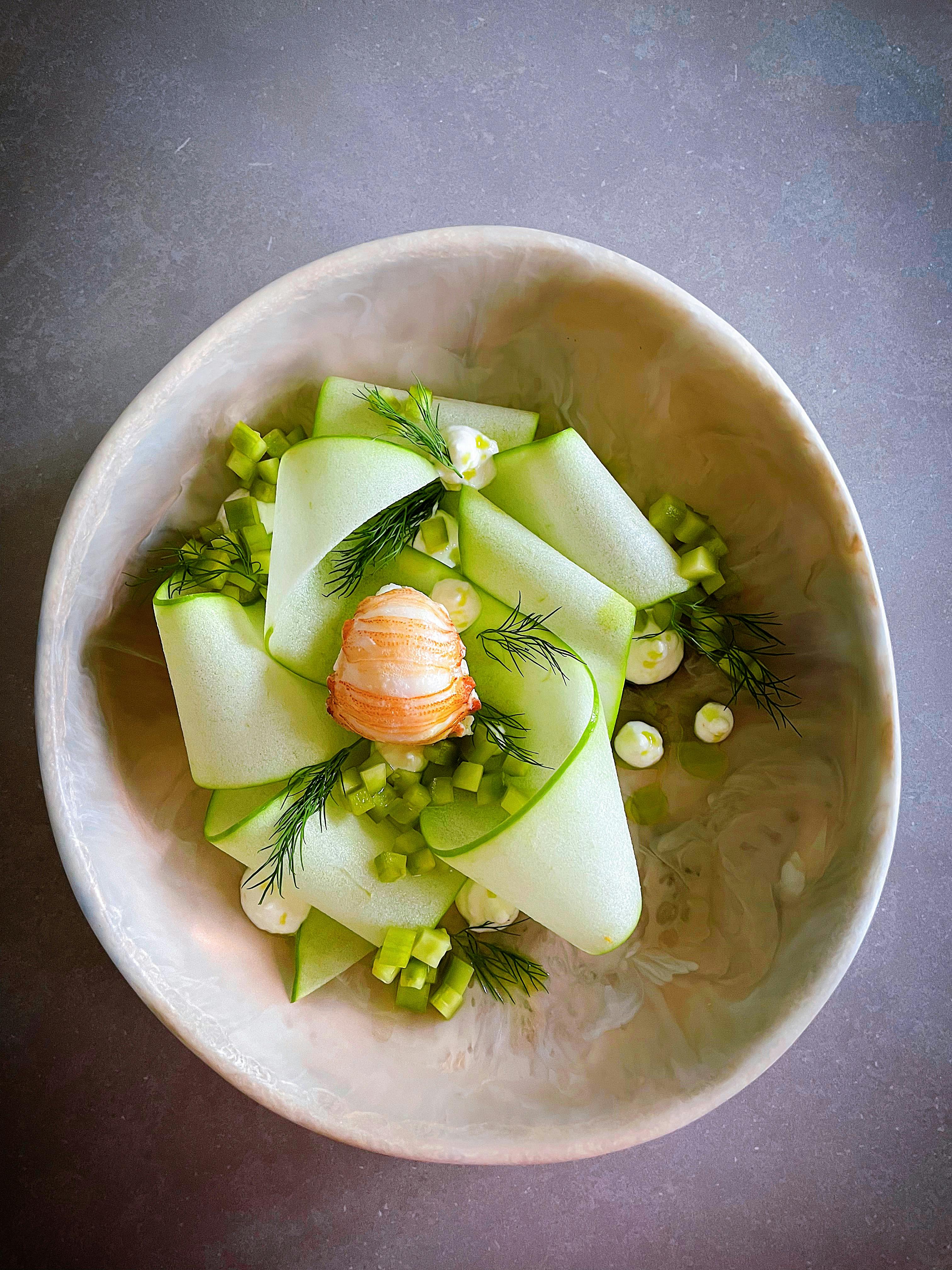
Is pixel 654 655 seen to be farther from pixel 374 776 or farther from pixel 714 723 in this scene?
pixel 374 776

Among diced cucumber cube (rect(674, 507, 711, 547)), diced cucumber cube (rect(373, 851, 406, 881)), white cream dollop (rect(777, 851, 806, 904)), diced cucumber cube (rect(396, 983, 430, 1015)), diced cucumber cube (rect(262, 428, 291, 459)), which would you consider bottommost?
diced cucumber cube (rect(396, 983, 430, 1015))

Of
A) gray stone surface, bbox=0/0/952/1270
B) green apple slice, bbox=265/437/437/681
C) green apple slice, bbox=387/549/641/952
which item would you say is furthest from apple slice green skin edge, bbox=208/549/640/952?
gray stone surface, bbox=0/0/952/1270

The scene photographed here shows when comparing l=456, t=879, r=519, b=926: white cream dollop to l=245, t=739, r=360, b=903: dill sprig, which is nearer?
l=245, t=739, r=360, b=903: dill sprig

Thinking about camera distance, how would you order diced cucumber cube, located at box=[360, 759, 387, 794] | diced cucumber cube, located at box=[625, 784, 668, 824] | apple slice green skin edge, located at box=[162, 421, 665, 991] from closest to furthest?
1. apple slice green skin edge, located at box=[162, 421, 665, 991]
2. diced cucumber cube, located at box=[360, 759, 387, 794]
3. diced cucumber cube, located at box=[625, 784, 668, 824]

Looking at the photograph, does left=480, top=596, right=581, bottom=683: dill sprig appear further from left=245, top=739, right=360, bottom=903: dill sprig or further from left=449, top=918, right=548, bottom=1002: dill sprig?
left=449, top=918, right=548, bottom=1002: dill sprig

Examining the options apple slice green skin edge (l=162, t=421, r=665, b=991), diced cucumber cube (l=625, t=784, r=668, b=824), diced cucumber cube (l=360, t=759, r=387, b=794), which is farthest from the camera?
diced cucumber cube (l=625, t=784, r=668, b=824)

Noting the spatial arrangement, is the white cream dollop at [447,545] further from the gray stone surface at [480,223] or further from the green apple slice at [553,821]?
the gray stone surface at [480,223]

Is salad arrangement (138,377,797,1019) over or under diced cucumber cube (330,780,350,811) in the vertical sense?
over

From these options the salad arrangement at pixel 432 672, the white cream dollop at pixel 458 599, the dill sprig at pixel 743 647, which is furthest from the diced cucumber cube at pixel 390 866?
the dill sprig at pixel 743 647

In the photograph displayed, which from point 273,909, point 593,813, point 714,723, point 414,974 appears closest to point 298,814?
point 273,909
